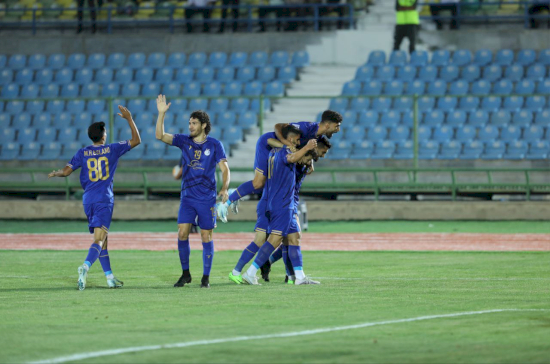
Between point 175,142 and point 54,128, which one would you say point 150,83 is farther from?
point 175,142

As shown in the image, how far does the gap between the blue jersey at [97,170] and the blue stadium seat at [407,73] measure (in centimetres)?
1683

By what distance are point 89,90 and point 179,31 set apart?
5.03 meters

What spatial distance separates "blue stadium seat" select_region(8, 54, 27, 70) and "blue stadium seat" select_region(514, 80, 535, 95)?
50.7 ft

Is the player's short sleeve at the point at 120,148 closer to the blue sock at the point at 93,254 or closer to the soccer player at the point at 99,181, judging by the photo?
the soccer player at the point at 99,181

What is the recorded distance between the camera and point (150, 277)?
12797 millimetres

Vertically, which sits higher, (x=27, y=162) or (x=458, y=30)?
(x=458, y=30)

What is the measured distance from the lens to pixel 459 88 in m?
26.8

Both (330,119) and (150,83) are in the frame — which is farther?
(150,83)

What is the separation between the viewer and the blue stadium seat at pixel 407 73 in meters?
27.5

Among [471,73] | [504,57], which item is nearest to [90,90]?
[471,73]

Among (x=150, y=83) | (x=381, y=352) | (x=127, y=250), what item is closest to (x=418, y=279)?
(x=381, y=352)

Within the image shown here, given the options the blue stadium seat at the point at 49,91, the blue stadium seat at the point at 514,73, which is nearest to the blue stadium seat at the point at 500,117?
the blue stadium seat at the point at 514,73

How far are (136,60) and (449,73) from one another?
992 centimetres

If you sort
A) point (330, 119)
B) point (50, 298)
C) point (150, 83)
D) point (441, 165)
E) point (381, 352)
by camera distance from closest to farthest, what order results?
Answer: point (381, 352)
point (50, 298)
point (330, 119)
point (441, 165)
point (150, 83)
